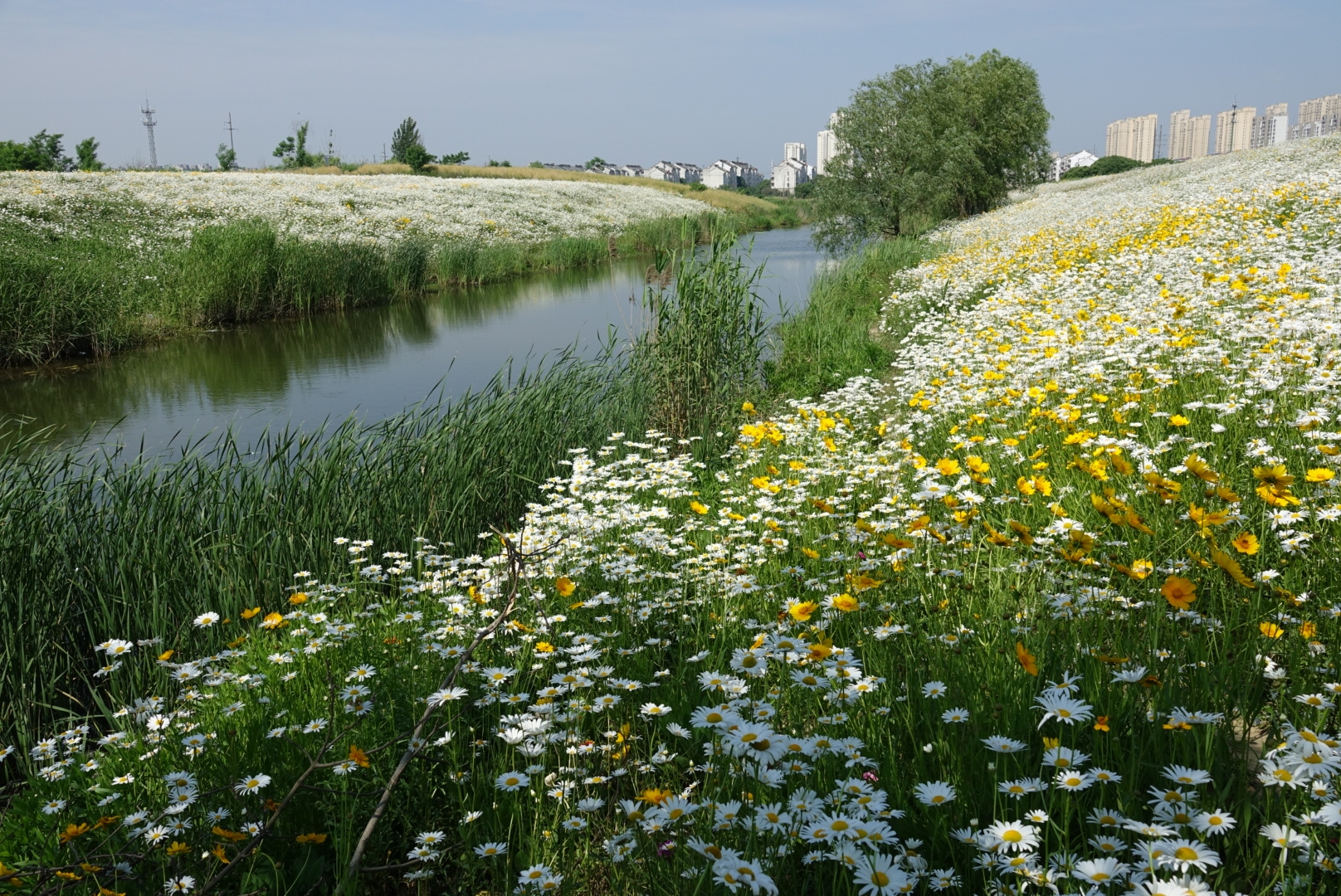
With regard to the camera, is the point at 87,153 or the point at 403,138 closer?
the point at 87,153

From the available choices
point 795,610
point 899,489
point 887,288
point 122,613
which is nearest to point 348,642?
point 795,610

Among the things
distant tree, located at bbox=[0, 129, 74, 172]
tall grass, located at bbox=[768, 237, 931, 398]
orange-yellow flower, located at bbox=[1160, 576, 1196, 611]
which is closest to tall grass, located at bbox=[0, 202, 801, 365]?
tall grass, located at bbox=[768, 237, 931, 398]

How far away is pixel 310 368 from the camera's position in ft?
43.0

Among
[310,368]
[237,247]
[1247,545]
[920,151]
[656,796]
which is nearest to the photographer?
[656,796]

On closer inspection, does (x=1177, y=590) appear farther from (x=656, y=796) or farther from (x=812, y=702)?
(x=656, y=796)

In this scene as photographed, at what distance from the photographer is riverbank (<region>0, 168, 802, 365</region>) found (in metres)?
13.2

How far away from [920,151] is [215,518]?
31.4 meters

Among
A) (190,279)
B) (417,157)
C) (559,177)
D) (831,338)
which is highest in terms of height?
(417,157)

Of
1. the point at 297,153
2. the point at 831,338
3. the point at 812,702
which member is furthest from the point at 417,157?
the point at 812,702

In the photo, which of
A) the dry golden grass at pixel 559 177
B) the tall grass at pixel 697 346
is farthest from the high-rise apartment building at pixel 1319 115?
the tall grass at pixel 697 346

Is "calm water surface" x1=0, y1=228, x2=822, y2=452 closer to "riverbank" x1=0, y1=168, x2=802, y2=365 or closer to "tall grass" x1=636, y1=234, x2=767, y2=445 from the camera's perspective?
"tall grass" x1=636, y1=234, x2=767, y2=445

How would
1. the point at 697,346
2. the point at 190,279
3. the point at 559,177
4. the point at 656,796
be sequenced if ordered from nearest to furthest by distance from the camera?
the point at 656,796, the point at 697,346, the point at 190,279, the point at 559,177

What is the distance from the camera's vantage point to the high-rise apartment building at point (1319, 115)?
91.2 metres

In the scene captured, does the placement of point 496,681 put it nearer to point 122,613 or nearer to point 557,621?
point 557,621
